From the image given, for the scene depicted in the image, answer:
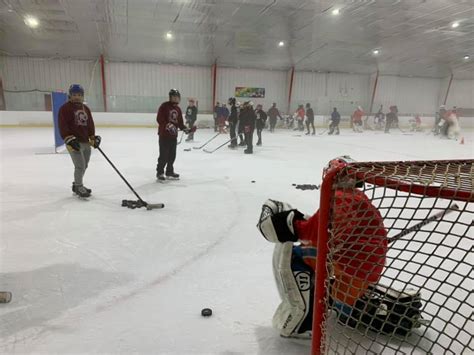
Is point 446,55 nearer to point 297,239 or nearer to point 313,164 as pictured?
point 313,164

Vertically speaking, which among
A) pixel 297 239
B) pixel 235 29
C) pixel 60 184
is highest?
pixel 235 29

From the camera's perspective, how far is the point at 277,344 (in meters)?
1.46

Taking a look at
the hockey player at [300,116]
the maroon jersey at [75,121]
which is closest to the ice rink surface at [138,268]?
the maroon jersey at [75,121]

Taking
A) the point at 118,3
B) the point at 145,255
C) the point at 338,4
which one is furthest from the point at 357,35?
the point at 145,255

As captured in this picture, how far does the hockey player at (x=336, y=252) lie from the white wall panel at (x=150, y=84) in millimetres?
15207

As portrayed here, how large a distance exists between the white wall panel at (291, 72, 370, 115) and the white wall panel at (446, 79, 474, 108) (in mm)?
5123

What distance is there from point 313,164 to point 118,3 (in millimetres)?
7201

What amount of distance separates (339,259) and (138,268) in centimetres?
139

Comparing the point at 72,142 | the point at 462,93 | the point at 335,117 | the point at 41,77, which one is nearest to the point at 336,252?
the point at 72,142

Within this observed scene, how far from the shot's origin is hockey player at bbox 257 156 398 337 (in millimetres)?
1140

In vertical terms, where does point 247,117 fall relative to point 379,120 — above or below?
above

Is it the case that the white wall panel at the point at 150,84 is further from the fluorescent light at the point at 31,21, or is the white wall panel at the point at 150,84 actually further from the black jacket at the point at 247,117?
the black jacket at the point at 247,117

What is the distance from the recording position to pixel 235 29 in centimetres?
1183

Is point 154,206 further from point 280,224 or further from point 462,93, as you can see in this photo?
point 462,93
